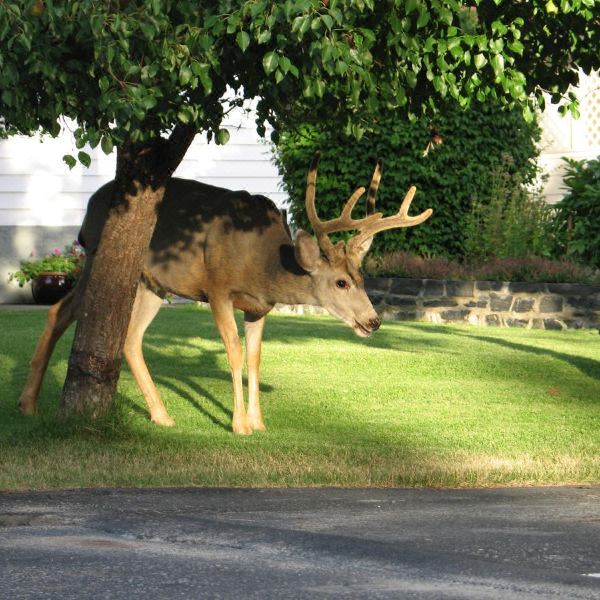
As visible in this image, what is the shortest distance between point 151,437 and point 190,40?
3.58 metres

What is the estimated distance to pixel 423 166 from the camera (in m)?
22.3

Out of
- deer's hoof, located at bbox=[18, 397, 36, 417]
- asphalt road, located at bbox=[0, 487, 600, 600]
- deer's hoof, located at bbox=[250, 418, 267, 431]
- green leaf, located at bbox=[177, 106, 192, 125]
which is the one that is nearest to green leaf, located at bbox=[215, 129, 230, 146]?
green leaf, located at bbox=[177, 106, 192, 125]

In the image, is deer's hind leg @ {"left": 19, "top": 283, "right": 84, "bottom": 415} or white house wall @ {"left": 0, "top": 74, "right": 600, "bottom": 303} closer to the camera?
deer's hind leg @ {"left": 19, "top": 283, "right": 84, "bottom": 415}

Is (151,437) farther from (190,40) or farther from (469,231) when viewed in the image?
(469,231)

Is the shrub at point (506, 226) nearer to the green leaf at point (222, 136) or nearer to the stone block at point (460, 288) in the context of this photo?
the stone block at point (460, 288)

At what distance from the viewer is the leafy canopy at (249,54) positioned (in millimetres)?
7699

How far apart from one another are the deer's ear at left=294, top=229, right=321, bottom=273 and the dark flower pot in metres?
12.8

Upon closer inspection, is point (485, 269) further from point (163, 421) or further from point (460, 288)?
point (163, 421)

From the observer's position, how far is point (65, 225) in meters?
24.1

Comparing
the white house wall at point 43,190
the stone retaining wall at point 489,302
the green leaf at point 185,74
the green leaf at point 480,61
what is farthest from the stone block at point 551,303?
the green leaf at point 185,74

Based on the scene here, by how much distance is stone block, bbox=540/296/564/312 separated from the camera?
2028cm

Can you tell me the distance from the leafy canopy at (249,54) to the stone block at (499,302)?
10640 mm

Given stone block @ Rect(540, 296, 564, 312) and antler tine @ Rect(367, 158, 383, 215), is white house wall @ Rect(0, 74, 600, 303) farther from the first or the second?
antler tine @ Rect(367, 158, 383, 215)

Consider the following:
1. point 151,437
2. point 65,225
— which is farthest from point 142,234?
point 65,225
